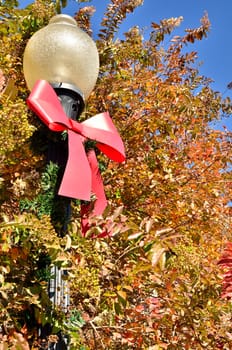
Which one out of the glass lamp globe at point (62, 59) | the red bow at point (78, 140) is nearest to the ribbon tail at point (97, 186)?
the red bow at point (78, 140)

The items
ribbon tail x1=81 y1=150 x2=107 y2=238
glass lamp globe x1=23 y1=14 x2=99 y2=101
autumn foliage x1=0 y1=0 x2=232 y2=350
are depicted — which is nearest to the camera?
autumn foliage x1=0 y1=0 x2=232 y2=350

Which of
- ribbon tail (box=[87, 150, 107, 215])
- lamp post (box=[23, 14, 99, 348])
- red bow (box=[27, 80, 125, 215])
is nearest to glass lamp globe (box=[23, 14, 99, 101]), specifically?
lamp post (box=[23, 14, 99, 348])

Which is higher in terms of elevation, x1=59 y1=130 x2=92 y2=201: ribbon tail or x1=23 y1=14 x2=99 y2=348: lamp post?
x1=23 y1=14 x2=99 y2=348: lamp post

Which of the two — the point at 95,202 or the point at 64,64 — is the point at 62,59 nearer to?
the point at 64,64

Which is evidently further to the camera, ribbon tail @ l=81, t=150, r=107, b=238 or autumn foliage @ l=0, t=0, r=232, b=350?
ribbon tail @ l=81, t=150, r=107, b=238

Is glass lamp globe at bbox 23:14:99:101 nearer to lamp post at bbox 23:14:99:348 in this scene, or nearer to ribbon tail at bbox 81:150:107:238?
lamp post at bbox 23:14:99:348

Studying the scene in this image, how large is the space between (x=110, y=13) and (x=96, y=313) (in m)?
2.46

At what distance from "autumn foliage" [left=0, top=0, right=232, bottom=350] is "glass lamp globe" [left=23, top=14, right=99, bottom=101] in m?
0.16

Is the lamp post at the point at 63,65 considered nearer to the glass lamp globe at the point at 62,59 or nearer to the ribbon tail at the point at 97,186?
the glass lamp globe at the point at 62,59

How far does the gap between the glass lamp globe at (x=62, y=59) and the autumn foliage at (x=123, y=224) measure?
0.51ft

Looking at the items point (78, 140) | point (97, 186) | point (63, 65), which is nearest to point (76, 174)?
point (78, 140)

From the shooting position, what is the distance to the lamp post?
1.69m

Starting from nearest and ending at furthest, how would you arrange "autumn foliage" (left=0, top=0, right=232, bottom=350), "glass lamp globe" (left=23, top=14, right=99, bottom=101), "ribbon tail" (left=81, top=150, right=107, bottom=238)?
"autumn foliage" (left=0, top=0, right=232, bottom=350) → "ribbon tail" (left=81, top=150, right=107, bottom=238) → "glass lamp globe" (left=23, top=14, right=99, bottom=101)

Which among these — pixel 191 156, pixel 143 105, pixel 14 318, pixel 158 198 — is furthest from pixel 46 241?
pixel 191 156
